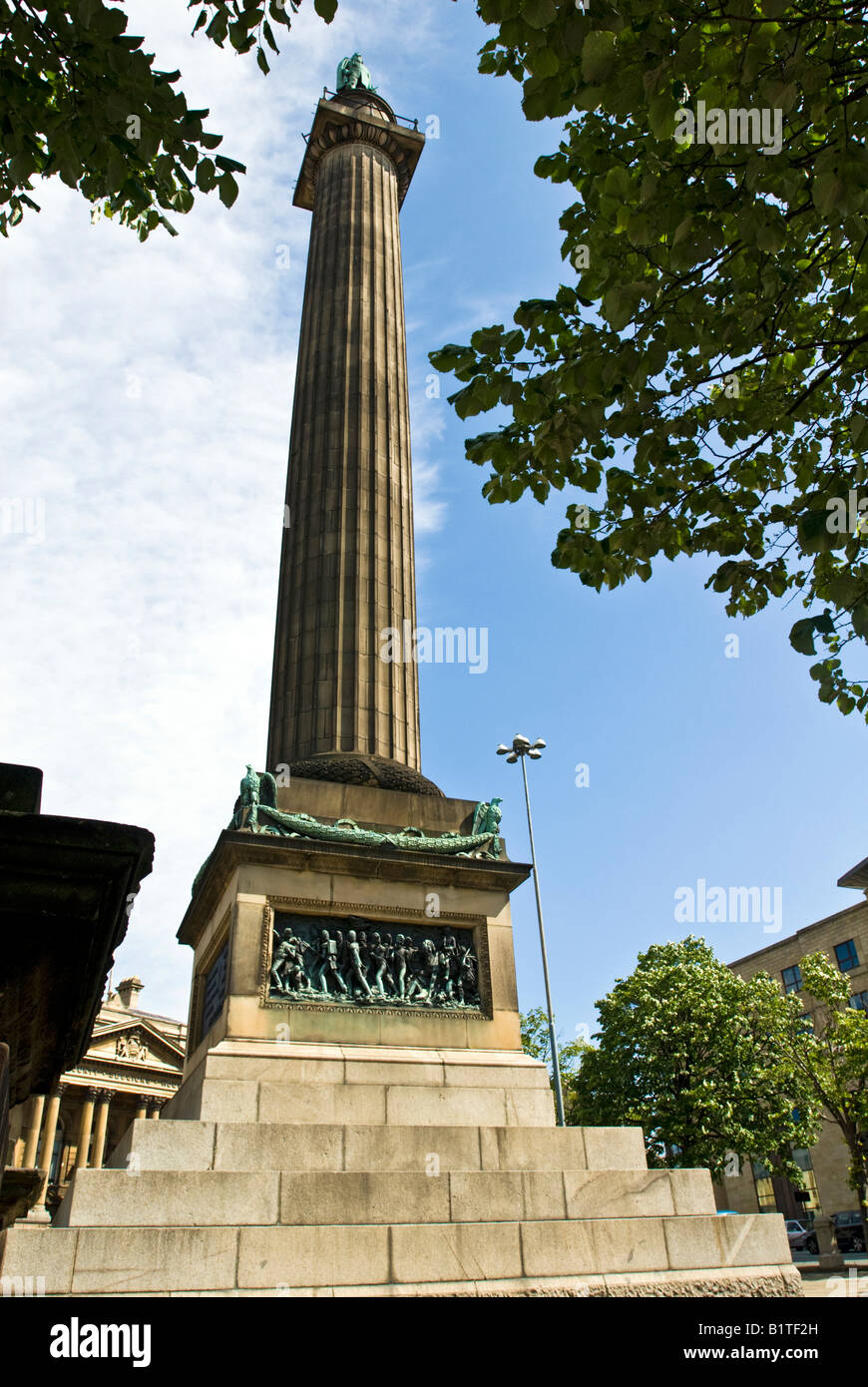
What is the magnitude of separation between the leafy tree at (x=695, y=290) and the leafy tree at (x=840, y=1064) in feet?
105

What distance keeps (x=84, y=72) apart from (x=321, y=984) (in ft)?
28.6

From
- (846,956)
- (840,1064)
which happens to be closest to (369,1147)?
(840,1064)

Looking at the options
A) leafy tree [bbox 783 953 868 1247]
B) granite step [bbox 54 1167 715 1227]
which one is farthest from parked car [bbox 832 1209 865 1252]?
granite step [bbox 54 1167 715 1227]

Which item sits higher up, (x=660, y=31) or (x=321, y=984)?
(x=660, y=31)

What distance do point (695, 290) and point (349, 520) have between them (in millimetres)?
9660

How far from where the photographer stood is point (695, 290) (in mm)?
7059

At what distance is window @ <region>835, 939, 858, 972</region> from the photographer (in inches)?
2182

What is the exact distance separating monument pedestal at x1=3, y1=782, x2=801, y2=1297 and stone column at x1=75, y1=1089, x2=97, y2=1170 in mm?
62016

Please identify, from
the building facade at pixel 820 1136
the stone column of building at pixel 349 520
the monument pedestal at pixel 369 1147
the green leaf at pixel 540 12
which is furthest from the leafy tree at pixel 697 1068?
the green leaf at pixel 540 12

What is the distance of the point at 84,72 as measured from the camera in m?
5.72

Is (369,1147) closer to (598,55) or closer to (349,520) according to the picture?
(598,55)
